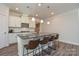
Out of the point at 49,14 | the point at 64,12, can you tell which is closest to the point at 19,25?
the point at 49,14

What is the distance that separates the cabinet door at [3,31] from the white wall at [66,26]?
201cm

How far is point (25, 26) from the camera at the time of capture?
507 centimetres

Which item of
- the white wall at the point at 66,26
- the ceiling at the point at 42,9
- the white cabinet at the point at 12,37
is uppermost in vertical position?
the ceiling at the point at 42,9

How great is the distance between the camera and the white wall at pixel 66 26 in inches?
203

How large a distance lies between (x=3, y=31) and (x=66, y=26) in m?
3.46

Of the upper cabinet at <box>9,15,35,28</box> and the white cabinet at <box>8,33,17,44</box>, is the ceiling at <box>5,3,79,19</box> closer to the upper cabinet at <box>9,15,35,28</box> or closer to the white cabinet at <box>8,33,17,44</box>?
the upper cabinet at <box>9,15,35,28</box>

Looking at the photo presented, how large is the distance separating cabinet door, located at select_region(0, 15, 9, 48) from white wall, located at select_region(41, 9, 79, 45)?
2.01 metres

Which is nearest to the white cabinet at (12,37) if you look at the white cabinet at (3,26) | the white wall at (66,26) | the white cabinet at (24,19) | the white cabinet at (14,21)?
the white cabinet at (3,26)

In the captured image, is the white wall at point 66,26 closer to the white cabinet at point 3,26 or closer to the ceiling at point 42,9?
the ceiling at point 42,9

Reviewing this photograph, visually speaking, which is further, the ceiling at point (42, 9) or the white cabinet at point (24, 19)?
the white cabinet at point (24, 19)

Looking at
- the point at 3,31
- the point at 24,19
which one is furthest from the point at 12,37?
the point at 24,19

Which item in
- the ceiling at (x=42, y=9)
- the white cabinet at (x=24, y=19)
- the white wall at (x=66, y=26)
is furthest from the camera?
the white wall at (x=66, y=26)

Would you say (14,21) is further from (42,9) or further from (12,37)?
(42,9)

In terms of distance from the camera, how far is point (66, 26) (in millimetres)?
5309
